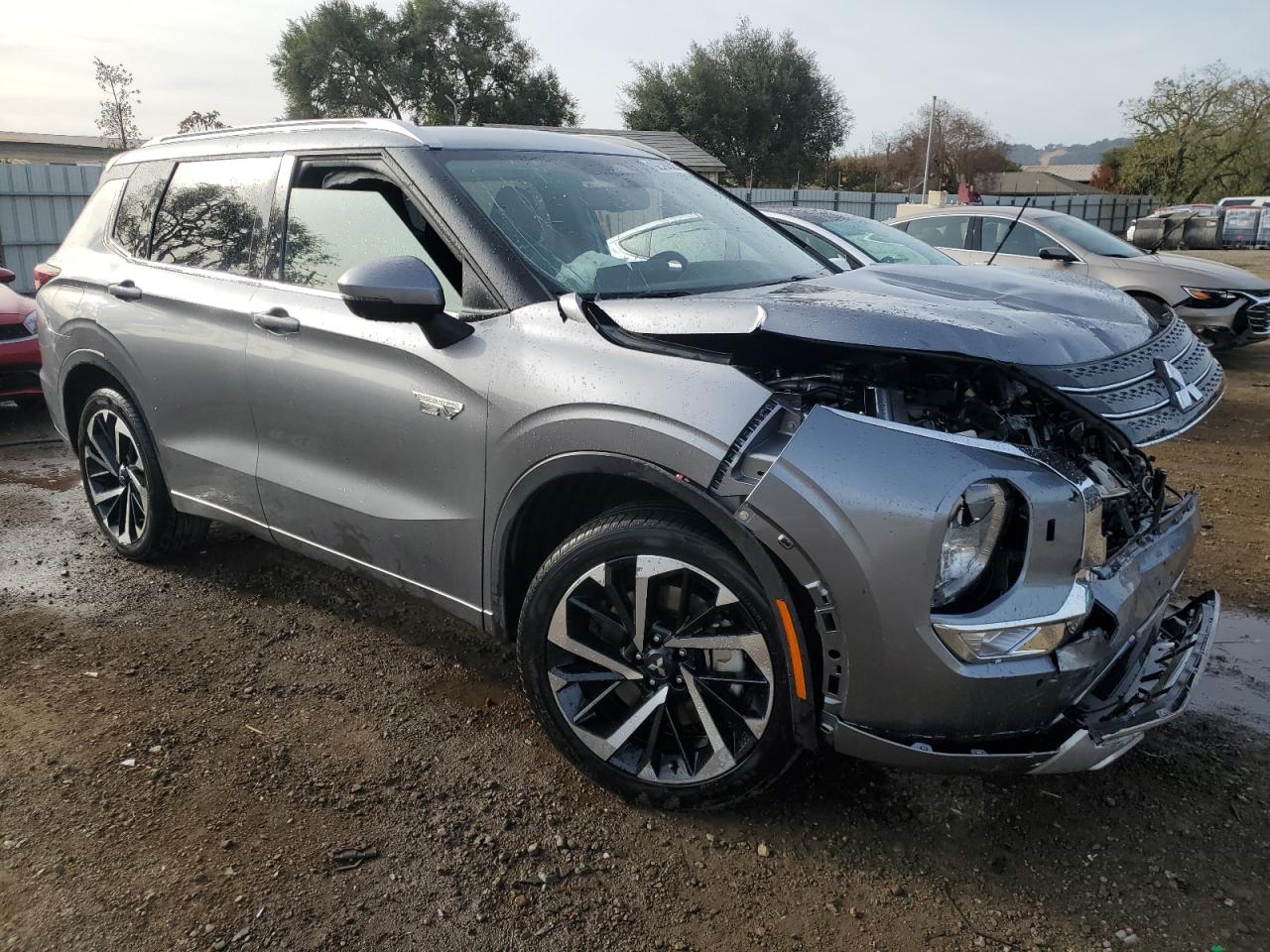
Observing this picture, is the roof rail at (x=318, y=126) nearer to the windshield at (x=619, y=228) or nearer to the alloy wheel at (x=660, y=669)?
the windshield at (x=619, y=228)

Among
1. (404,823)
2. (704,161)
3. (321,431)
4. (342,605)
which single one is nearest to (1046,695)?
(404,823)

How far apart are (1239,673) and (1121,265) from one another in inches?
300

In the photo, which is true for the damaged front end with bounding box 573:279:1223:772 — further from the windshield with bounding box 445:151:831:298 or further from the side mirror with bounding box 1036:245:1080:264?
the side mirror with bounding box 1036:245:1080:264

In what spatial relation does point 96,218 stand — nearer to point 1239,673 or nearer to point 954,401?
point 954,401

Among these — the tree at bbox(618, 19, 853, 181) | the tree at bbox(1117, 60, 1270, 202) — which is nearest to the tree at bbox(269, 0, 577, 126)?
the tree at bbox(618, 19, 853, 181)

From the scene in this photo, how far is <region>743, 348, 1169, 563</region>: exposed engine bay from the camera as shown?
2.41 meters

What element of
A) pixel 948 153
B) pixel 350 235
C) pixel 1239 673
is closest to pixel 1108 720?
pixel 1239 673

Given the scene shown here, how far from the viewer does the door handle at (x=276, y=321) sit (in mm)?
3373

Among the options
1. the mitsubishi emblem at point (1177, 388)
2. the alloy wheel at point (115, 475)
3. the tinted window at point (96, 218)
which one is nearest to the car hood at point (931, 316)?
the mitsubishi emblem at point (1177, 388)

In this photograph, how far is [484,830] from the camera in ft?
8.84

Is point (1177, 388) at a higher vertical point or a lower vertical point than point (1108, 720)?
higher

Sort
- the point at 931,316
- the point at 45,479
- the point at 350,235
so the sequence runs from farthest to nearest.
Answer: the point at 45,479 < the point at 350,235 < the point at 931,316

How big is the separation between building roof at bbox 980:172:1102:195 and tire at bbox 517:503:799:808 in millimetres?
65041

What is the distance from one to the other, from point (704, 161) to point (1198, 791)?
27531 millimetres
